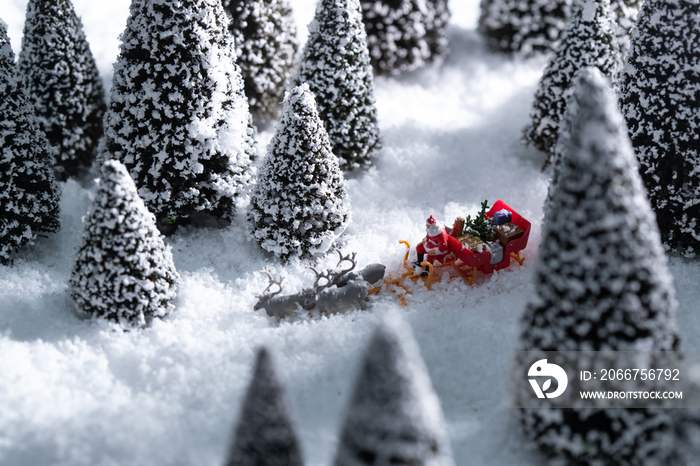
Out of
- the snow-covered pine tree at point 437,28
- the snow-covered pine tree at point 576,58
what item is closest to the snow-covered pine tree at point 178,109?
the snow-covered pine tree at point 576,58

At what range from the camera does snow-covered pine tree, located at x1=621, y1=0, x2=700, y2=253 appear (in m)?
6.98

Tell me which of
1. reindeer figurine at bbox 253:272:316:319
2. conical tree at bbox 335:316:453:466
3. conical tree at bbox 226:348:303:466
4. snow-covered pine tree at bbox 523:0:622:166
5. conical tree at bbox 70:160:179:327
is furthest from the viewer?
snow-covered pine tree at bbox 523:0:622:166

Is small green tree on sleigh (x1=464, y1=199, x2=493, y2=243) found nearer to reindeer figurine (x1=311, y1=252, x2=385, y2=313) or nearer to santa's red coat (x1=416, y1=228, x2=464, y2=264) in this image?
santa's red coat (x1=416, y1=228, x2=464, y2=264)

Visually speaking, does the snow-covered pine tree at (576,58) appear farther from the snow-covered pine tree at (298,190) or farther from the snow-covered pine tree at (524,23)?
the snow-covered pine tree at (298,190)

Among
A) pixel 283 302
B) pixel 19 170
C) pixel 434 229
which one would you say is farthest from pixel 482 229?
pixel 19 170

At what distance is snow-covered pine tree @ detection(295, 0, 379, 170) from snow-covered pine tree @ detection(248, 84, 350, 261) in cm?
158

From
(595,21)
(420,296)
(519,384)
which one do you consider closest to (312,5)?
(595,21)

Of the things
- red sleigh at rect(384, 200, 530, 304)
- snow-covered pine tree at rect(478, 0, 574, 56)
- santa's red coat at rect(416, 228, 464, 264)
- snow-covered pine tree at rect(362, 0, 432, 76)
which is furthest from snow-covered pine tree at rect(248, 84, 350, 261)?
snow-covered pine tree at rect(478, 0, 574, 56)

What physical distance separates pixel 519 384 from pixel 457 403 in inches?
36.9

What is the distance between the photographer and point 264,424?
13.0 feet

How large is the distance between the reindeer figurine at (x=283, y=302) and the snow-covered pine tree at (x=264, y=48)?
184 inches

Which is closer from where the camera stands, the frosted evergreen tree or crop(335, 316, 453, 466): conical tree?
crop(335, 316, 453, 466): conical tree

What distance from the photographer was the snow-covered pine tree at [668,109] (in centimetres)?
698

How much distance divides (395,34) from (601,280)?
9409mm
